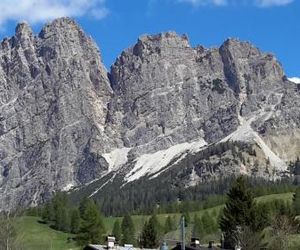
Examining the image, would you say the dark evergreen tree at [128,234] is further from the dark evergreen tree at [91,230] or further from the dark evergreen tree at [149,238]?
the dark evergreen tree at [149,238]

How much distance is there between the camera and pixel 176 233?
614ft

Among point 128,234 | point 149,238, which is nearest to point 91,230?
point 149,238

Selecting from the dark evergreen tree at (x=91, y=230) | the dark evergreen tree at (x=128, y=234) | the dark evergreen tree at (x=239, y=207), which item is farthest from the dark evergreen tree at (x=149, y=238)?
the dark evergreen tree at (x=239, y=207)

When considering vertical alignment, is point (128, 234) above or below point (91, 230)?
above

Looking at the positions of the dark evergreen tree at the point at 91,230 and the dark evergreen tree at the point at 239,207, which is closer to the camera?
the dark evergreen tree at the point at 239,207

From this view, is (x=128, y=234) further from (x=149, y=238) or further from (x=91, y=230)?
(x=149, y=238)

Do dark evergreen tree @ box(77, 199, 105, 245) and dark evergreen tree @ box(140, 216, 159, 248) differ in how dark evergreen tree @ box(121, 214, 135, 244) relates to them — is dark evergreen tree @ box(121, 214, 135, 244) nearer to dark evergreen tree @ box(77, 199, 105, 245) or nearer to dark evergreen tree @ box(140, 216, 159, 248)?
dark evergreen tree @ box(77, 199, 105, 245)

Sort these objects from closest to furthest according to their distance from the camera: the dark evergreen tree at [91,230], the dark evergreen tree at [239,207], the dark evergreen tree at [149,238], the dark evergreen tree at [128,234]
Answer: the dark evergreen tree at [239,207], the dark evergreen tree at [149,238], the dark evergreen tree at [91,230], the dark evergreen tree at [128,234]

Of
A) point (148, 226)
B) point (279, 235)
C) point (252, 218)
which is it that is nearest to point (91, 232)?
point (148, 226)

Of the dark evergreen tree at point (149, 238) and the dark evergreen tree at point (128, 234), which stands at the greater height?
the dark evergreen tree at point (128, 234)

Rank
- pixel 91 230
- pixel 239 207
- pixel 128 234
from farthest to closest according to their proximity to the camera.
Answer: pixel 128 234
pixel 91 230
pixel 239 207

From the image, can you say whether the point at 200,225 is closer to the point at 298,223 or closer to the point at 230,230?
the point at 298,223

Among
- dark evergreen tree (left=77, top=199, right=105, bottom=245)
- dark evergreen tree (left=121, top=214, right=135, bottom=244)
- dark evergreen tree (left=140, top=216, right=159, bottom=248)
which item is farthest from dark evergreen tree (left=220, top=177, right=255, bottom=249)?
dark evergreen tree (left=121, top=214, right=135, bottom=244)

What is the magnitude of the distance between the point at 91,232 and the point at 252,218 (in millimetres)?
47725
